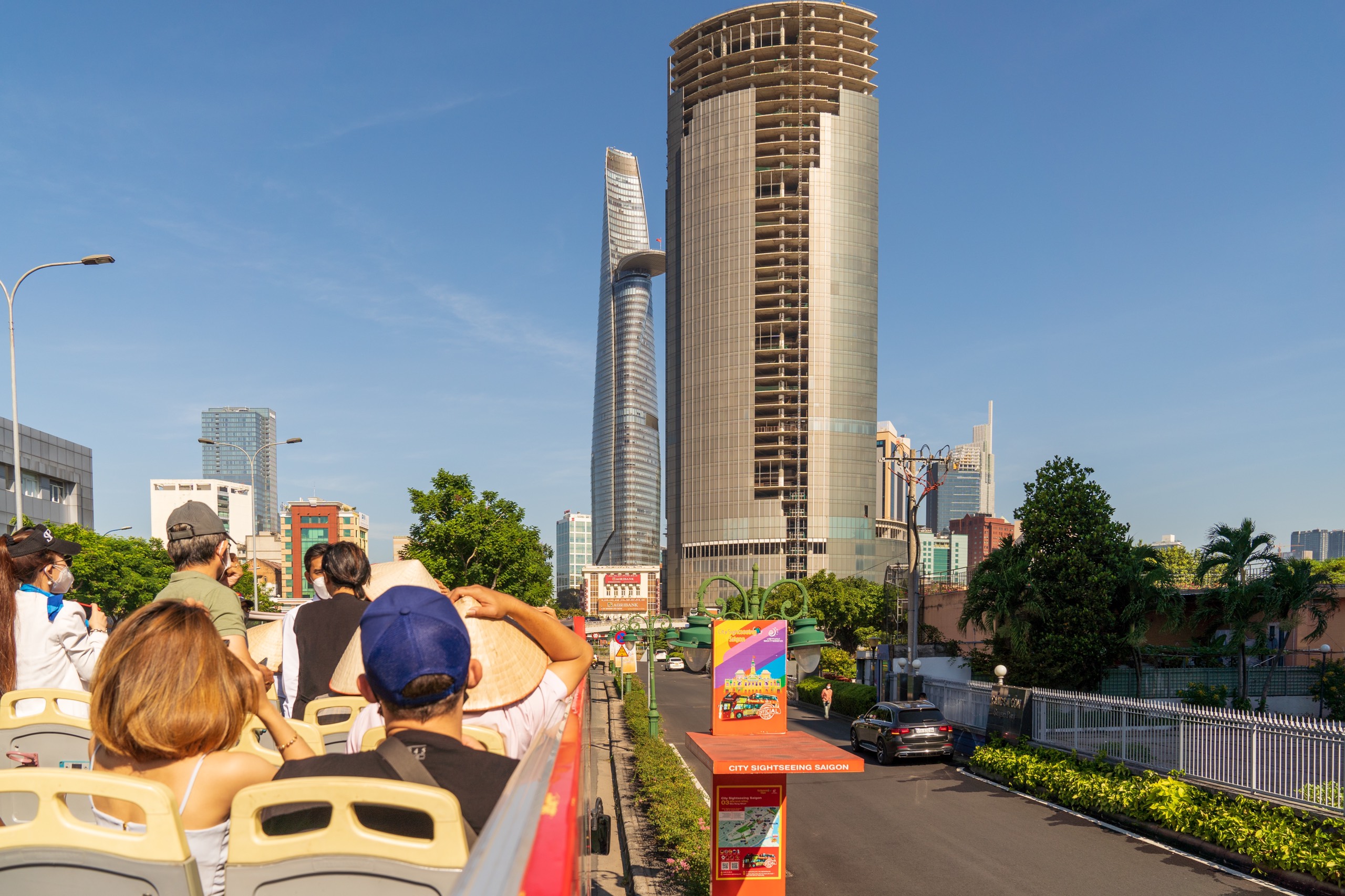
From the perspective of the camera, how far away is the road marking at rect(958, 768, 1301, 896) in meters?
11.7

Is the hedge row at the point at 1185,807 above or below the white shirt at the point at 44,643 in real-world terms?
below

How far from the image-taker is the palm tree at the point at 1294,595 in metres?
26.6

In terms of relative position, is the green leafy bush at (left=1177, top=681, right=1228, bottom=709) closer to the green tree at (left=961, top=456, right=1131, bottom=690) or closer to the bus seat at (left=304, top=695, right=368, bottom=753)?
the green tree at (left=961, top=456, right=1131, bottom=690)

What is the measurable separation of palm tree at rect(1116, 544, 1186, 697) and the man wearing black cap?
2656 cm

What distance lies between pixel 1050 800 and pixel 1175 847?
155 inches

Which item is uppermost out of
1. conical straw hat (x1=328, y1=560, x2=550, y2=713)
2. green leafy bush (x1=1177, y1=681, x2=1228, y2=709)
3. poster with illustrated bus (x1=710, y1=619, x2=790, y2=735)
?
conical straw hat (x1=328, y1=560, x2=550, y2=713)

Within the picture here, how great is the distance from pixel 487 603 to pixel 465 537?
163ft

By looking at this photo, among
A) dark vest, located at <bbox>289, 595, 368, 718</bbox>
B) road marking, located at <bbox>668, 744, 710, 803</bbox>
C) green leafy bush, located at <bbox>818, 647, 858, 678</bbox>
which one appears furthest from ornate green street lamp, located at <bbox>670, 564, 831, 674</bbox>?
green leafy bush, located at <bbox>818, 647, 858, 678</bbox>

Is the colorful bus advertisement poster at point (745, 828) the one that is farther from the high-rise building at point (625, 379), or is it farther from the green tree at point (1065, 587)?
the high-rise building at point (625, 379)

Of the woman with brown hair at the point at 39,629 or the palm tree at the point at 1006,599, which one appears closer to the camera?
the woman with brown hair at the point at 39,629

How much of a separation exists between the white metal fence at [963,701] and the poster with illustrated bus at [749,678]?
1526cm

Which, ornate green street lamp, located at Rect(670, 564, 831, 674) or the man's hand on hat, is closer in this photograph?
the man's hand on hat

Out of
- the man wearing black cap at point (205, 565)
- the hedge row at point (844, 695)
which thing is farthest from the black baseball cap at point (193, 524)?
the hedge row at point (844, 695)

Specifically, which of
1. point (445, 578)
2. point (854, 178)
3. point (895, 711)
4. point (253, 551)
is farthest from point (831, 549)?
point (895, 711)
